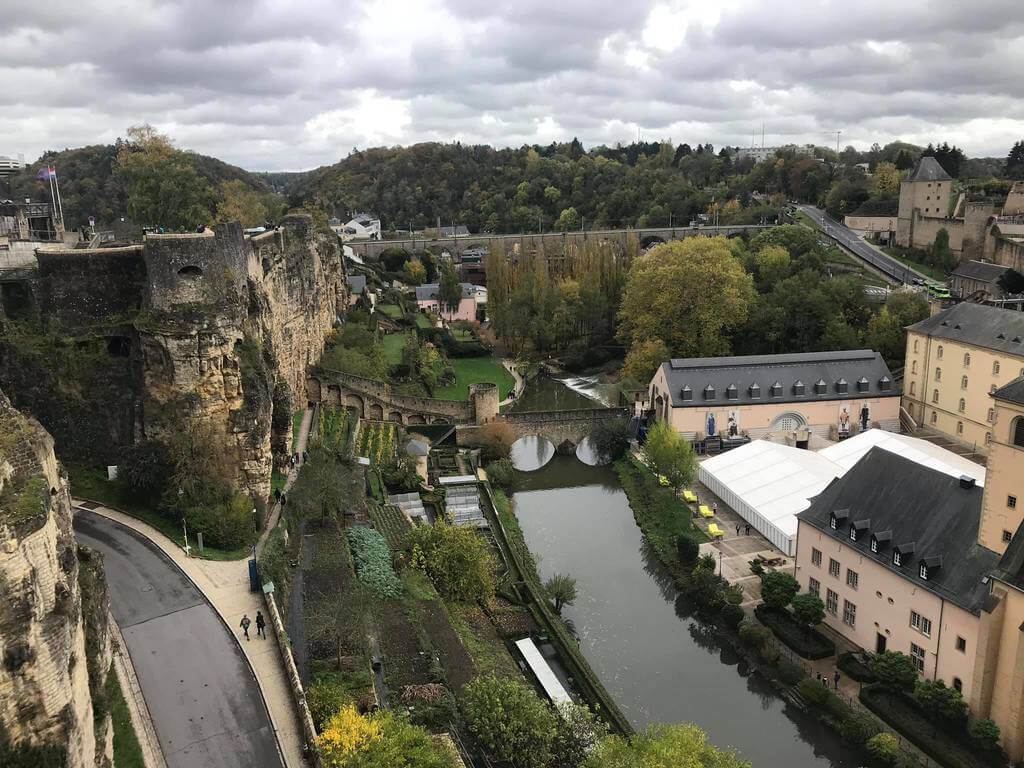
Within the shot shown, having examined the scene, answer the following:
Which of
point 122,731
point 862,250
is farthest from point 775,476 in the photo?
point 862,250

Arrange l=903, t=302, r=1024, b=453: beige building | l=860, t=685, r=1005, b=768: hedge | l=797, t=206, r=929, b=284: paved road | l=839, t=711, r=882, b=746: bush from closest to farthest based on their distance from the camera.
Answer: l=860, t=685, r=1005, b=768: hedge < l=839, t=711, r=882, b=746: bush < l=903, t=302, r=1024, b=453: beige building < l=797, t=206, r=929, b=284: paved road

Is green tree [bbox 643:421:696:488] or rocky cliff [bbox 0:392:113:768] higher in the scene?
rocky cliff [bbox 0:392:113:768]

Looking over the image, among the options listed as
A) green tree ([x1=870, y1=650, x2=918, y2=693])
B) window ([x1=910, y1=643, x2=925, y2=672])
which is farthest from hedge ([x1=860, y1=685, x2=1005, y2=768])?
window ([x1=910, y1=643, x2=925, y2=672])

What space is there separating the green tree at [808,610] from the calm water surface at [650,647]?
7.64 ft

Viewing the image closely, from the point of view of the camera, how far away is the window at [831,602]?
84.0 feet

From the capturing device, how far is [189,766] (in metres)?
16.0

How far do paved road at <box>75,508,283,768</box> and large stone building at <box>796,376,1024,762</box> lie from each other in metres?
16.9

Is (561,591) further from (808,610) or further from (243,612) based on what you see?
(243,612)

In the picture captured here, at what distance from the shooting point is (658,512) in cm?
3522

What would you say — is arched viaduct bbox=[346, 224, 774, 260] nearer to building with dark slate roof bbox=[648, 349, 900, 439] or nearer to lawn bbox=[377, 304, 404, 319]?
lawn bbox=[377, 304, 404, 319]

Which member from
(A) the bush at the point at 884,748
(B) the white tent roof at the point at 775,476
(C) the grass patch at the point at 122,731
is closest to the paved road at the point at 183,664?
(C) the grass patch at the point at 122,731

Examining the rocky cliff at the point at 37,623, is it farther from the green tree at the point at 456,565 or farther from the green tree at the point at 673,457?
the green tree at the point at 673,457

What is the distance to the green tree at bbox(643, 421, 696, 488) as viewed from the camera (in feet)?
117

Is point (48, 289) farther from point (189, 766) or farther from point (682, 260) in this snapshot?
point (682, 260)
